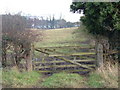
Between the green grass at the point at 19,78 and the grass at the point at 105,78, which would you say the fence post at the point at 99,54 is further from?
the green grass at the point at 19,78

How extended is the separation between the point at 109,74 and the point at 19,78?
10.6 feet

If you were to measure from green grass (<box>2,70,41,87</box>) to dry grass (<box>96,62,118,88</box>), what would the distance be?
7.89 ft

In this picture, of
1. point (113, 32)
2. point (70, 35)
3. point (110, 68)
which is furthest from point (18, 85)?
point (70, 35)

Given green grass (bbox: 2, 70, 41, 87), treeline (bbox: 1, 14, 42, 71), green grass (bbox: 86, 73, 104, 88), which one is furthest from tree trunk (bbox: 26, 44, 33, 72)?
green grass (bbox: 86, 73, 104, 88)

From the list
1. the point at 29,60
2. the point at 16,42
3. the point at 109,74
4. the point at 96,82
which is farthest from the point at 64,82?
the point at 16,42

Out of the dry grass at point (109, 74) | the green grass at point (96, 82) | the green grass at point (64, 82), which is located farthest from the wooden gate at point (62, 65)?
the green grass at point (96, 82)

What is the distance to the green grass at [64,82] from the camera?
19.1 feet

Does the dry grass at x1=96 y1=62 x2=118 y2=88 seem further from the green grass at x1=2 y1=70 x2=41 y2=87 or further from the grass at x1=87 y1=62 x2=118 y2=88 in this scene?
the green grass at x1=2 y1=70 x2=41 y2=87

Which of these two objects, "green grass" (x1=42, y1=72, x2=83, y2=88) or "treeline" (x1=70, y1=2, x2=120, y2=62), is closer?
"green grass" (x1=42, y1=72, x2=83, y2=88)

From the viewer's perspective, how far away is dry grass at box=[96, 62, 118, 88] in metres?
5.72

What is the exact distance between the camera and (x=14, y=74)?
6.43 meters

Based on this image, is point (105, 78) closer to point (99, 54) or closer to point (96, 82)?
point (96, 82)

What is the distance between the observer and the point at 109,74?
6141 mm

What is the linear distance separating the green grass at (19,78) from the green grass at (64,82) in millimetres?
506
